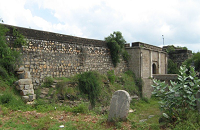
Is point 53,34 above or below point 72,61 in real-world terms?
above

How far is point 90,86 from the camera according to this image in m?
12.6

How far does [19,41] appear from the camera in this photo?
10.4m

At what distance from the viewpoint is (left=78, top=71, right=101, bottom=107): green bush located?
40.6 feet

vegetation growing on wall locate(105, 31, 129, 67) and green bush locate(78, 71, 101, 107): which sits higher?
vegetation growing on wall locate(105, 31, 129, 67)

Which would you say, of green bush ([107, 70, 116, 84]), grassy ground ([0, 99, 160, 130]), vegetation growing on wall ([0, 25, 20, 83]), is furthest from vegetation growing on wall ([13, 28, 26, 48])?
green bush ([107, 70, 116, 84])

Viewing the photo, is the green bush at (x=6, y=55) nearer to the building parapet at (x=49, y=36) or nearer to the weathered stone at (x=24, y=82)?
the building parapet at (x=49, y=36)

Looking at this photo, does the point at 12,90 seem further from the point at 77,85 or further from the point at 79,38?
the point at 79,38

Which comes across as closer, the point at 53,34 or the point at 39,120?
the point at 39,120

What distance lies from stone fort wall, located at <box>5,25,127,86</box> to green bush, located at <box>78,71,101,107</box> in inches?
46.5

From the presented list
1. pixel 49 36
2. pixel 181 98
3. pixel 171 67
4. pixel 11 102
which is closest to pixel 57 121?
pixel 11 102

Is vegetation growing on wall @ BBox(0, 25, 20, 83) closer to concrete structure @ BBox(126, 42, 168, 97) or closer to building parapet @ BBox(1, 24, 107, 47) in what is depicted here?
building parapet @ BBox(1, 24, 107, 47)

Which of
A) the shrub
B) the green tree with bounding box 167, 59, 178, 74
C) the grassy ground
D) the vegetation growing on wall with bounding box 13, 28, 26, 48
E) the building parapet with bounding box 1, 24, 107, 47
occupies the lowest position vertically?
the grassy ground

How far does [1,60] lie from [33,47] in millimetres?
2087

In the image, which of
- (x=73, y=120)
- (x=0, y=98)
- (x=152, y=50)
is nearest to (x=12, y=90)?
(x=0, y=98)
